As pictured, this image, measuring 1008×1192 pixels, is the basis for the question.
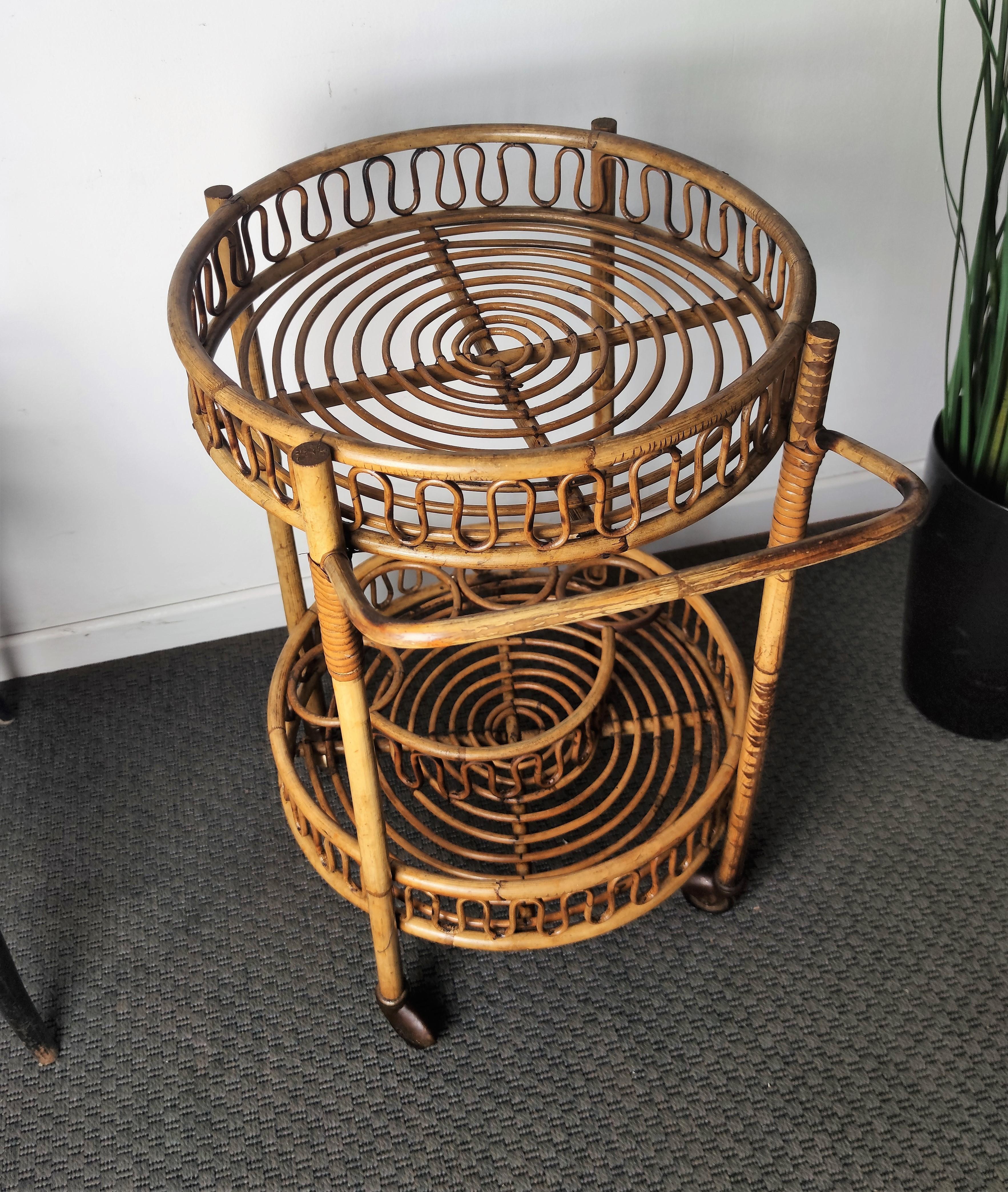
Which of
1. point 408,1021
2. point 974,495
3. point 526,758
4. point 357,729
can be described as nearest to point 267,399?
point 357,729

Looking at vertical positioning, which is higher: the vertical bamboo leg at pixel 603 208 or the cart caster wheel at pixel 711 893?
the vertical bamboo leg at pixel 603 208

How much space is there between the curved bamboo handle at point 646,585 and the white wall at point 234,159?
694mm

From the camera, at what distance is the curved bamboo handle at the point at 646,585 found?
2.54 ft

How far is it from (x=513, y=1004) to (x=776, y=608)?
575 millimetres

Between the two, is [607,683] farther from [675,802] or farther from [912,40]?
[912,40]

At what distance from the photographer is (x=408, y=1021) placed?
117 centimetres

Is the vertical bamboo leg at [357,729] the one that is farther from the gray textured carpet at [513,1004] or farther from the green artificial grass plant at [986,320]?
the green artificial grass plant at [986,320]

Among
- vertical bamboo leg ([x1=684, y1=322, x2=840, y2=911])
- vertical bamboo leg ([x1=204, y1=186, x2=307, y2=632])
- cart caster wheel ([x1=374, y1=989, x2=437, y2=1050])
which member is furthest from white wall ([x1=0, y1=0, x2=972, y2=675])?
cart caster wheel ([x1=374, y1=989, x2=437, y2=1050])

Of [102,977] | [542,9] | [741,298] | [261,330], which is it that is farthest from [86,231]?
[102,977]

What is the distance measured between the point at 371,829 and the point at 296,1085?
361 mm

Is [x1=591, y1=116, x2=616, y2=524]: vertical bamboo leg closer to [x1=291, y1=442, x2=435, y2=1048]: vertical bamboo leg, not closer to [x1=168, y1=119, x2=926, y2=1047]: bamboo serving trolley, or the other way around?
[x1=168, y1=119, x2=926, y2=1047]: bamboo serving trolley

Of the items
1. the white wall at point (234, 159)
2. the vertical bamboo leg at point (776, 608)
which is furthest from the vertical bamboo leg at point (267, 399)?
the vertical bamboo leg at point (776, 608)

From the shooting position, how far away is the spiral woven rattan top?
2.67ft

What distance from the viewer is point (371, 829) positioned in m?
1.02
